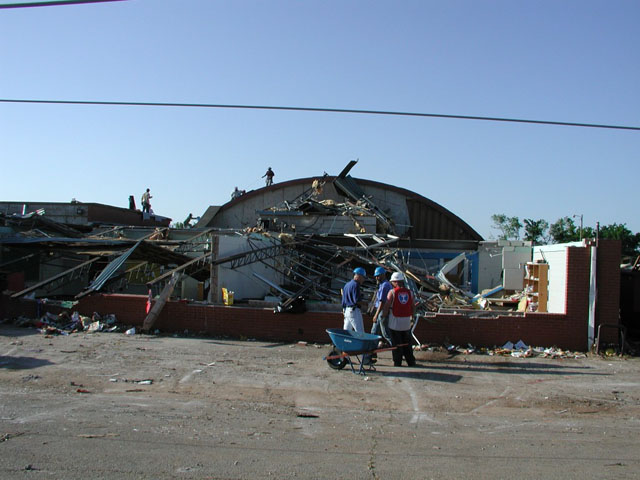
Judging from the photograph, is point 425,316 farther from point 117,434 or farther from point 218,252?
point 117,434

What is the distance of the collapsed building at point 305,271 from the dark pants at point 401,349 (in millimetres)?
1838

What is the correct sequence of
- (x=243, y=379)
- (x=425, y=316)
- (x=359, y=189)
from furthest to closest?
1. (x=359, y=189)
2. (x=425, y=316)
3. (x=243, y=379)

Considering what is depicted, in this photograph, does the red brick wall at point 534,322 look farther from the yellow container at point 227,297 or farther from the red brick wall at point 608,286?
the yellow container at point 227,297

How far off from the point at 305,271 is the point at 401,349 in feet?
20.9

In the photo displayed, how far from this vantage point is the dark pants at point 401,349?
1043 centimetres

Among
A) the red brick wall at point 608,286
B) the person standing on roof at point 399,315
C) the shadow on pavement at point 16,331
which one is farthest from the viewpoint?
the shadow on pavement at point 16,331

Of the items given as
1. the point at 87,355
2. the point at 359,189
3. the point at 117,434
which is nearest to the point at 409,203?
the point at 359,189

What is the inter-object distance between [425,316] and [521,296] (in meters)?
3.42

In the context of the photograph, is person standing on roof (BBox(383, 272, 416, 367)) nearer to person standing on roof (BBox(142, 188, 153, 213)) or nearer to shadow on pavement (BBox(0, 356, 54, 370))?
shadow on pavement (BBox(0, 356, 54, 370))

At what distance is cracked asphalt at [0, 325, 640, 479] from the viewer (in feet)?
18.2

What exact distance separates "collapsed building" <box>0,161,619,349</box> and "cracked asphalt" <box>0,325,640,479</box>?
3.47 feet

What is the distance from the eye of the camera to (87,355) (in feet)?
35.6

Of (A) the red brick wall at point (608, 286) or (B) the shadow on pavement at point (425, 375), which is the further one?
(A) the red brick wall at point (608, 286)

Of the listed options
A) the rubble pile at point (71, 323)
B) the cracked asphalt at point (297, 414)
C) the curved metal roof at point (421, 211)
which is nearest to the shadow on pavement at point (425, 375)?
the cracked asphalt at point (297, 414)
